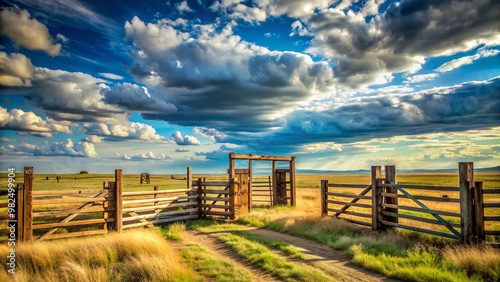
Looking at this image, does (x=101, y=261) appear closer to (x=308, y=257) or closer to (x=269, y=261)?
(x=269, y=261)

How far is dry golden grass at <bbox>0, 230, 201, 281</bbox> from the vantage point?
22.1ft

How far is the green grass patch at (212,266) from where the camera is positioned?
21.8 ft

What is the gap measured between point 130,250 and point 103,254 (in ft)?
2.22

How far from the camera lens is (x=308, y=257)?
800 cm

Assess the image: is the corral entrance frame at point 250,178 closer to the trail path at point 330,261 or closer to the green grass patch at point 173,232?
the green grass patch at point 173,232

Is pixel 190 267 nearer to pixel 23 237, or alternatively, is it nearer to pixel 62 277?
pixel 62 277

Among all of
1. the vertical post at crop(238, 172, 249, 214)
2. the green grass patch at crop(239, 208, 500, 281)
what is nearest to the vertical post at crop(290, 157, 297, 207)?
the vertical post at crop(238, 172, 249, 214)

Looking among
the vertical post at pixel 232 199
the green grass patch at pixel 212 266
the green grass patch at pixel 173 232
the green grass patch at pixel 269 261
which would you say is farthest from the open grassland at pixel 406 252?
the green grass patch at pixel 173 232

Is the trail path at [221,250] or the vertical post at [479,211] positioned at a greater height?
the vertical post at [479,211]

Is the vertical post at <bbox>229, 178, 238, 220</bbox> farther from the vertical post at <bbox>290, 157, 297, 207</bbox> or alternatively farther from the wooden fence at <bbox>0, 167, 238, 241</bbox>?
the vertical post at <bbox>290, 157, 297, 207</bbox>

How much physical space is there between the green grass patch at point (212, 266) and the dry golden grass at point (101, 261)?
1.05 feet

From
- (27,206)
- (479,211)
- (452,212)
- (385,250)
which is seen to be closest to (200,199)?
(27,206)

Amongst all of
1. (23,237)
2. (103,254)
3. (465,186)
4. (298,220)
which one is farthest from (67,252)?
(465,186)

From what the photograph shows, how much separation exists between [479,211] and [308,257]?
484 cm
